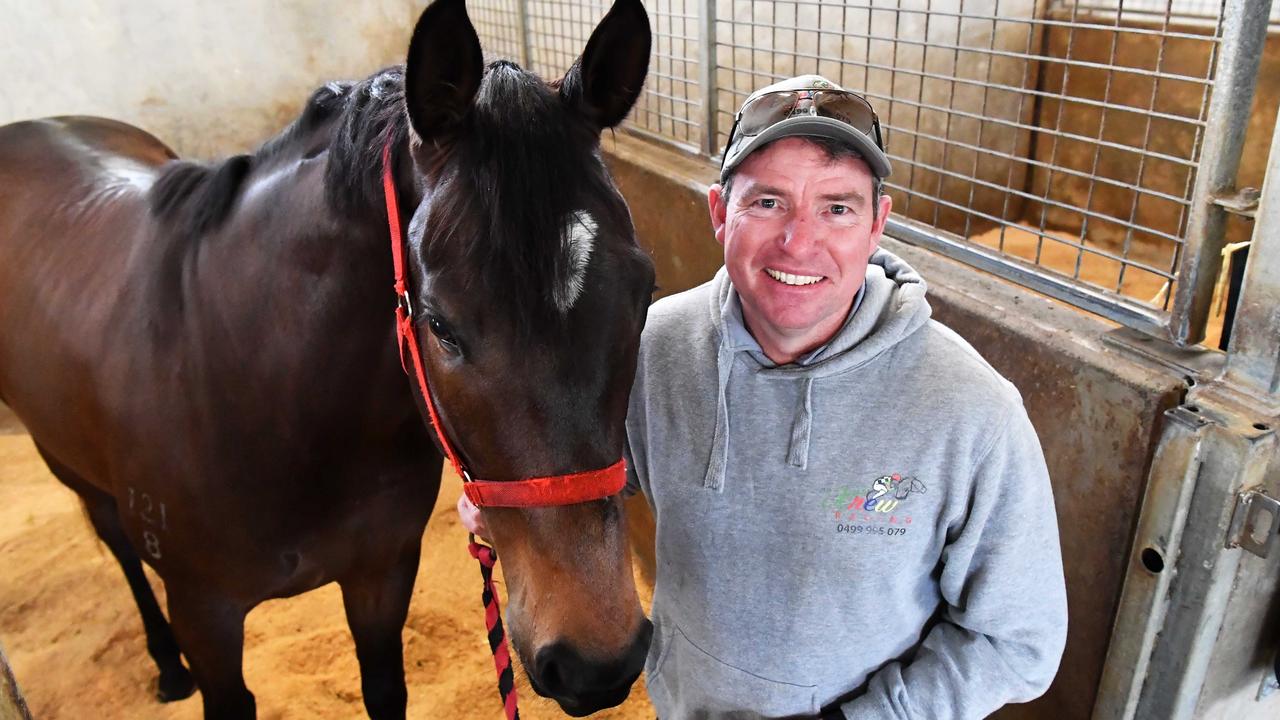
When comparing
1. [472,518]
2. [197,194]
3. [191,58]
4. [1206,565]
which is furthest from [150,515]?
[191,58]

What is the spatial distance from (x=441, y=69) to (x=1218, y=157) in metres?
1.10

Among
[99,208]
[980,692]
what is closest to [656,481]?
[980,692]

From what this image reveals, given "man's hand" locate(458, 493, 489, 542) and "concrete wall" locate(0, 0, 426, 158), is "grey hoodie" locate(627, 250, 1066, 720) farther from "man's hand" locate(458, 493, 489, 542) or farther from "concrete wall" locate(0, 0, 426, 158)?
"concrete wall" locate(0, 0, 426, 158)

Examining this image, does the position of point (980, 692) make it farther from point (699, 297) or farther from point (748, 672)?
point (699, 297)

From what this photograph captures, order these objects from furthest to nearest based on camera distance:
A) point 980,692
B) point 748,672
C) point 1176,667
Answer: point 1176,667 → point 748,672 → point 980,692

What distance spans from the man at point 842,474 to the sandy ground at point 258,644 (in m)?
1.30

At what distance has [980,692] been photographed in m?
1.00

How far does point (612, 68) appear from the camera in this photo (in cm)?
110

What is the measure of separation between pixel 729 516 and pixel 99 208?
5.82ft

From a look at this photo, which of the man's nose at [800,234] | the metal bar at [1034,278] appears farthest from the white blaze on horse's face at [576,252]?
the metal bar at [1034,278]

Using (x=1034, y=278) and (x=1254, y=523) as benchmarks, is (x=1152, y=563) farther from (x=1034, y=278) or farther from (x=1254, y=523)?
→ (x=1034, y=278)

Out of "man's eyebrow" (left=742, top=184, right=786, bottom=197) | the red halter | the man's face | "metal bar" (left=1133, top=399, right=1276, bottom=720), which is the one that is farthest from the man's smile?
"metal bar" (left=1133, top=399, right=1276, bottom=720)

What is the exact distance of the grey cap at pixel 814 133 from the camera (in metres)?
0.98

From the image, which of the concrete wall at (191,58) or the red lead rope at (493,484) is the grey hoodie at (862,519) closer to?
the red lead rope at (493,484)
